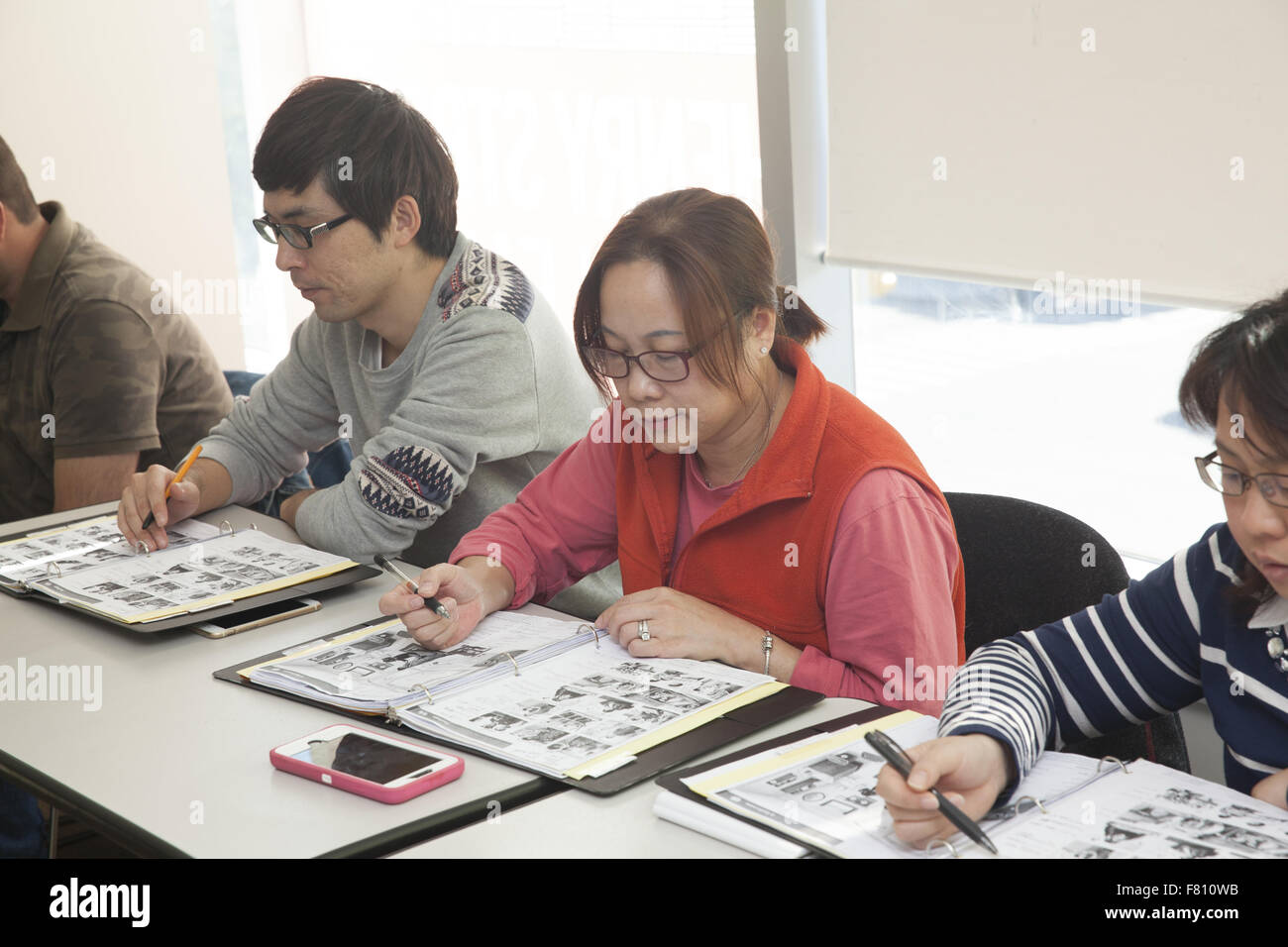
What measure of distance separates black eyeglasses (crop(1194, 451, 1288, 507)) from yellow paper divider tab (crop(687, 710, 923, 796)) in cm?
37

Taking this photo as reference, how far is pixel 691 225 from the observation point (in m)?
1.58

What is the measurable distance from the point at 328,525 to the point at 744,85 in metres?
1.59

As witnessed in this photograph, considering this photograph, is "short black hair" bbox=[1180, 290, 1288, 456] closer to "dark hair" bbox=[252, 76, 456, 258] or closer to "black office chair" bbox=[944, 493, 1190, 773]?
"black office chair" bbox=[944, 493, 1190, 773]

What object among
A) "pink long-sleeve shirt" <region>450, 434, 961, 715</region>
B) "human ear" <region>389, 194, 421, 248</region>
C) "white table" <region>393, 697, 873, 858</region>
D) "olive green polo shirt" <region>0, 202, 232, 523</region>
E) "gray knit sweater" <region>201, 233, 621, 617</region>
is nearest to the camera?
"white table" <region>393, 697, 873, 858</region>

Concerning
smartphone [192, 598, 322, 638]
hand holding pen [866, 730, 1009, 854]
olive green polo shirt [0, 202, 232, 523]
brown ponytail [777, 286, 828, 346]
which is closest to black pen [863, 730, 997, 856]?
hand holding pen [866, 730, 1009, 854]

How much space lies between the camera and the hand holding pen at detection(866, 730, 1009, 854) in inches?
41.1

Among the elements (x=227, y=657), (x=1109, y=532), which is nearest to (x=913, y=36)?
(x=1109, y=532)

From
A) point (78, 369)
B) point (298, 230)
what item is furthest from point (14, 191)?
point (298, 230)

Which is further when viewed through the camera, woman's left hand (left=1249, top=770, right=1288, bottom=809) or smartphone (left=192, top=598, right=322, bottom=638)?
smartphone (left=192, top=598, right=322, bottom=638)

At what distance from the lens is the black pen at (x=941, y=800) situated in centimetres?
102

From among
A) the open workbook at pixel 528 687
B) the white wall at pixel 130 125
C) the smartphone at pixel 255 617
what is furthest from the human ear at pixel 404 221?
the white wall at pixel 130 125

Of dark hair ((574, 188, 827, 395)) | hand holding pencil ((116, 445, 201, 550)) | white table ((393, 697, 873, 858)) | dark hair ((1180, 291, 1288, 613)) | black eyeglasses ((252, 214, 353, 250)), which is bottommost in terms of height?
white table ((393, 697, 873, 858))

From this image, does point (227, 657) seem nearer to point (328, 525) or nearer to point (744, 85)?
point (328, 525)
